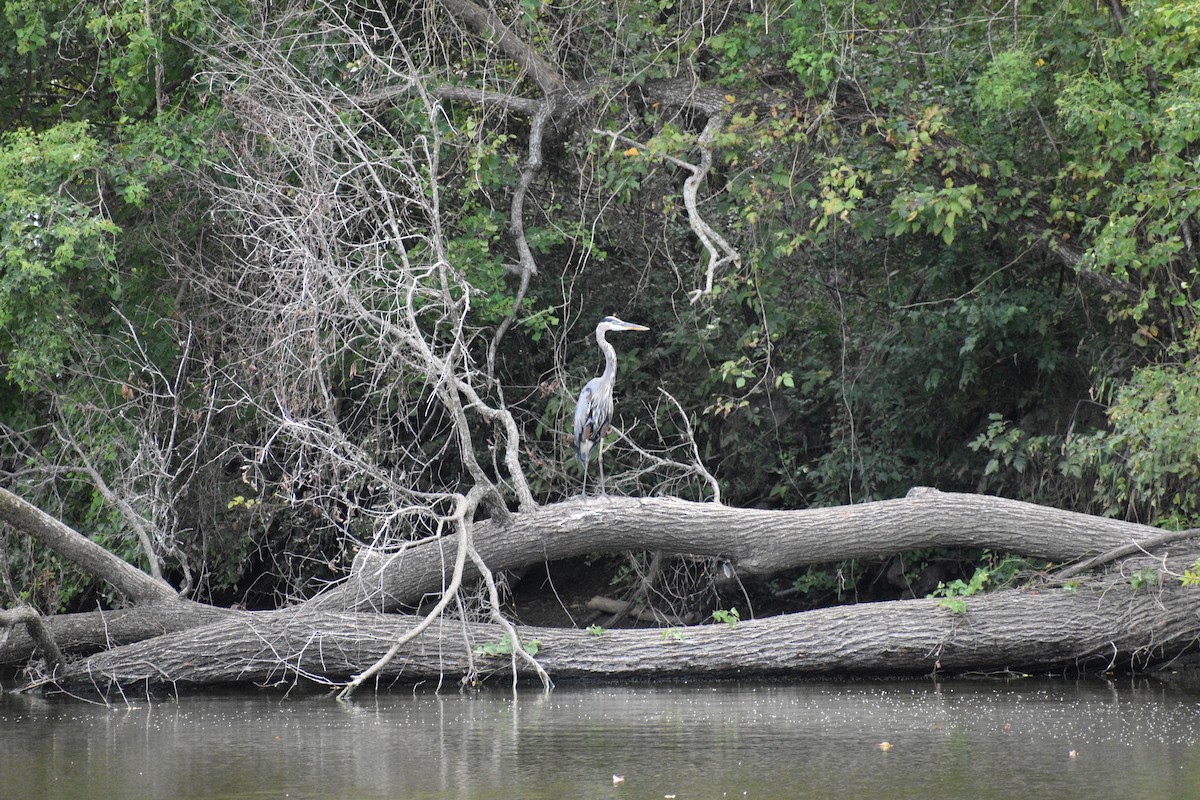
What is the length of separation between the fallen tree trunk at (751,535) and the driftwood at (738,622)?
0.01m

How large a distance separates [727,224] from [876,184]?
4.86 feet

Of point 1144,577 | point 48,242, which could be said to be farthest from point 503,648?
point 48,242

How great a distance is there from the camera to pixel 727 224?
11391 millimetres

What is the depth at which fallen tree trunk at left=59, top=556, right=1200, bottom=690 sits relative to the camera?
27.8 feet

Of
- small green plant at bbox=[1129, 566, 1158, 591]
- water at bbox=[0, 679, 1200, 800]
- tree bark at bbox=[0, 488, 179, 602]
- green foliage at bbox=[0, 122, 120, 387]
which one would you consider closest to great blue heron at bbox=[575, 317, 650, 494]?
water at bbox=[0, 679, 1200, 800]

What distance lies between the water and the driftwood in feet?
0.88

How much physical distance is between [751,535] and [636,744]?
307 centimetres

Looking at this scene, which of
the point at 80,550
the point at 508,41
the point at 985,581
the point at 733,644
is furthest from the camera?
the point at 508,41

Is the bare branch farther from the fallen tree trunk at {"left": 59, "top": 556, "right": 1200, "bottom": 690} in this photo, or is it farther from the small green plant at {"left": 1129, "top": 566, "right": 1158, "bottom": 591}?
the small green plant at {"left": 1129, "top": 566, "right": 1158, "bottom": 591}

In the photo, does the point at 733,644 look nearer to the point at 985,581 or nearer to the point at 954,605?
the point at 954,605

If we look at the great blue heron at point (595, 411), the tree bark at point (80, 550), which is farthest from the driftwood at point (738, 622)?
the great blue heron at point (595, 411)

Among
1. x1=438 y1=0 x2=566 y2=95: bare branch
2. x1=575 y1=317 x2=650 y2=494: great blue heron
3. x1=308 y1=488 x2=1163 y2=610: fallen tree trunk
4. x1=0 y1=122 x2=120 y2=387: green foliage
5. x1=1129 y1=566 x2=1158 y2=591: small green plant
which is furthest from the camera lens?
x1=438 y1=0 x2=566 y2=95: bare branch

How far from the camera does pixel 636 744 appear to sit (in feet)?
20.6

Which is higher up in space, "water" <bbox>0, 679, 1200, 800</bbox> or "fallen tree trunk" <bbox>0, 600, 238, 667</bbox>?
"fallen tree trunk" <bbox>0, 600, 238, 667</bbox>
